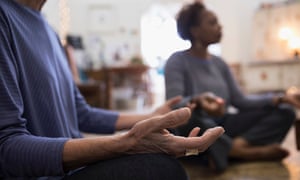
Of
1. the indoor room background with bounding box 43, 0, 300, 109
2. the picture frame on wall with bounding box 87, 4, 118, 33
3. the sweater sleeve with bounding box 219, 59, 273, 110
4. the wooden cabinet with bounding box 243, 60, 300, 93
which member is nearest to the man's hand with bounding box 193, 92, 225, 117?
the sweater sleeve with bounding box 219, 59, 273, 110

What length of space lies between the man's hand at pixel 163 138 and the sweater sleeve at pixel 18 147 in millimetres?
85

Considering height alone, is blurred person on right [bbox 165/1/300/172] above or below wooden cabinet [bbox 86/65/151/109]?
above

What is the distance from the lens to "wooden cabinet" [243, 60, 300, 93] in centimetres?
379

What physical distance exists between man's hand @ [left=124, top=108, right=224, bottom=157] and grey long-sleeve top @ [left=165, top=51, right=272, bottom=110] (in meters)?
0.62

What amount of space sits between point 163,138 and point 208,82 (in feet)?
3.10

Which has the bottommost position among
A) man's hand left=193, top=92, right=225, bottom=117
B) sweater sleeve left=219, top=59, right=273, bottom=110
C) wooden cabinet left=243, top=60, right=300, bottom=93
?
wooden cabinet left=243, top=60, right=300, bottom=93

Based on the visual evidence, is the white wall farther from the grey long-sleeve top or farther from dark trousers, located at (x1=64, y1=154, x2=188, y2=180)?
dark trousers, located at (x1=64, y1=154, x2=188, y2=180)

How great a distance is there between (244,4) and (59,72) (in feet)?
Answer: 14.5

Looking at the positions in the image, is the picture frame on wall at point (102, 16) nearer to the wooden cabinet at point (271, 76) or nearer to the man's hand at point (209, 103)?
the wooden cabinet at point (271, 76)

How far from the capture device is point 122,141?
1.21ft

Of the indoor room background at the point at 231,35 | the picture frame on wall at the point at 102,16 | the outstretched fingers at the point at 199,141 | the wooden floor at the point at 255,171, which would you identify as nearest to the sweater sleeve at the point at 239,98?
the wooden floor at the point at 255,171

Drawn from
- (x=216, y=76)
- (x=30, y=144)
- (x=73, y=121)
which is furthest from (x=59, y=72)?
(x=216, y=76)

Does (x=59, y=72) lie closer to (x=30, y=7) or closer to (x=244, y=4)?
(x=30, y=7)

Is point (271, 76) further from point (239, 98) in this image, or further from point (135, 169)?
point (135, 169)
